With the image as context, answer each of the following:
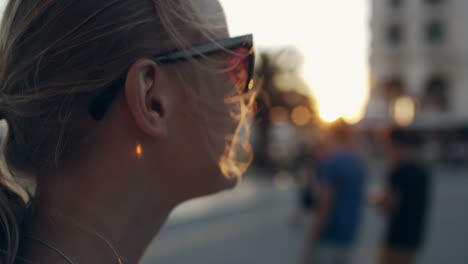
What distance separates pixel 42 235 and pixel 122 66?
12.1 inches

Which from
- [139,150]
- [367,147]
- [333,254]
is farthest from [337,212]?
[367,147]

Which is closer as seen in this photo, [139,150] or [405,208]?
[139,150]

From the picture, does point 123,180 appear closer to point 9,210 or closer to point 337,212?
point 9,210

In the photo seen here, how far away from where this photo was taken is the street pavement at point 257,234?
6.96 meters

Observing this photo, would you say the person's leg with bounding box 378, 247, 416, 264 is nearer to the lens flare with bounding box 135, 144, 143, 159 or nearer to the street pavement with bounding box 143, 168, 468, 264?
the street pavement with bounding box 143, 168, 468, 264

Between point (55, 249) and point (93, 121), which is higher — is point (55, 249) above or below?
below

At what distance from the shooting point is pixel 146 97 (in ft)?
2.97

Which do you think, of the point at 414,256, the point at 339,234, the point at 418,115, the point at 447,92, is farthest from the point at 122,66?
the point at 447,92

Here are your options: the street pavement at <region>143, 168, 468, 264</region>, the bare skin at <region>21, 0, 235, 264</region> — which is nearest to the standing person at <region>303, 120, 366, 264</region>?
the street pavement at <region>143, 168, 468, 264</region>

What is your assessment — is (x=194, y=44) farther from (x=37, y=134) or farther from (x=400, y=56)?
(x=400, y=56)

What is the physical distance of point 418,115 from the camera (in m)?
39.2

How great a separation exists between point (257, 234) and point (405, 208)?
15.9 ft

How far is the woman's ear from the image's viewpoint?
34.7 inches

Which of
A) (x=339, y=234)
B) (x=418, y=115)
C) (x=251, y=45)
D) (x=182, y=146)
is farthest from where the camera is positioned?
(x=418, y=115)
